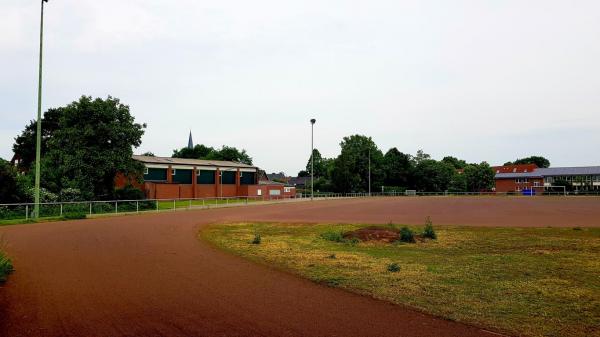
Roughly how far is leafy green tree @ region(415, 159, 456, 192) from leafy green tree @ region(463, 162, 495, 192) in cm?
727

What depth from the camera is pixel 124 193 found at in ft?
113

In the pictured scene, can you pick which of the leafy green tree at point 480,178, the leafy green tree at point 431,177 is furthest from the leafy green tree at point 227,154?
the leafy green tree at point 480,178

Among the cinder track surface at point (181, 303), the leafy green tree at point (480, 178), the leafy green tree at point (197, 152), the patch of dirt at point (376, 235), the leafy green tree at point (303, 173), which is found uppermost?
the leafy green tree at point (197, 152)

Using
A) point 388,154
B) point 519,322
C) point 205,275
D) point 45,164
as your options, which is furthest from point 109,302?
point 388,154

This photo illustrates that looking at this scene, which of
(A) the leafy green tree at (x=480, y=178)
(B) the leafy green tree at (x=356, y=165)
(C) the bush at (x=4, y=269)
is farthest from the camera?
(A) the leafy green tree at (x=480, y=178)

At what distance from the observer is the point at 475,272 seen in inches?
335

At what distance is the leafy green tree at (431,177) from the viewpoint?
10075 centimetres

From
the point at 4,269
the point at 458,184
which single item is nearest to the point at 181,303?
the point at 4,269

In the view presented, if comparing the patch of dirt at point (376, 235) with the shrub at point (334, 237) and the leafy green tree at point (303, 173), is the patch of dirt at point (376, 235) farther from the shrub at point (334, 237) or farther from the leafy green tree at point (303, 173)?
the leafy green tree at point (303, 173)

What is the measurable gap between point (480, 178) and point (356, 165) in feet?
112

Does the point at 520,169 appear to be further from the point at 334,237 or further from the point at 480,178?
Answer: the point at 334,237

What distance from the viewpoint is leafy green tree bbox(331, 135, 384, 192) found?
87625 mm

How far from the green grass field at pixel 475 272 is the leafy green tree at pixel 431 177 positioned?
87837mm

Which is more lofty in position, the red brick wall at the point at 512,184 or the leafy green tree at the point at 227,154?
the leafy green tree at the point at 227,154
